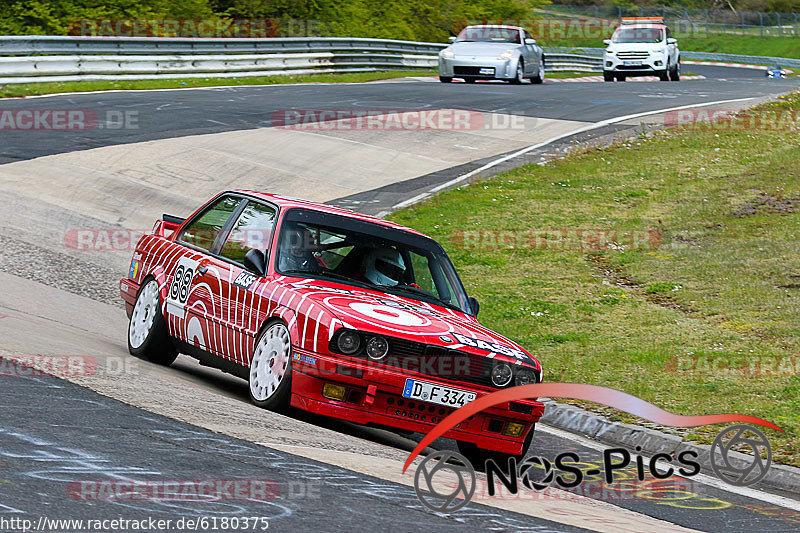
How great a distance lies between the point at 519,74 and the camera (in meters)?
31.0

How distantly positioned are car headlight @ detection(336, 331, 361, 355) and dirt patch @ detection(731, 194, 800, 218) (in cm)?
1155

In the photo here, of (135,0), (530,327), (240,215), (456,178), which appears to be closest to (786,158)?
(456,178)

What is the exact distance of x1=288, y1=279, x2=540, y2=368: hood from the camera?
6.72 metres

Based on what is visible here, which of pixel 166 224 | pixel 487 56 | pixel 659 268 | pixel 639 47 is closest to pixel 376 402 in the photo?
pixel 166 224

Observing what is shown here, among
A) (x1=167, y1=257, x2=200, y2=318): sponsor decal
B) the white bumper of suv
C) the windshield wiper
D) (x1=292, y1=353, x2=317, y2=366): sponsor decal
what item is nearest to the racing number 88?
(x1=167, y1=257, x2=200, y2=318): sponsor decal

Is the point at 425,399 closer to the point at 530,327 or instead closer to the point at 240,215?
the point at 240,215

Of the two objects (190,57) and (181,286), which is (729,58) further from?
(181,286)

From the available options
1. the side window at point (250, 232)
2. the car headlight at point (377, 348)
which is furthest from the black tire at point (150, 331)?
Answer: the car headlight at point (377, 348)

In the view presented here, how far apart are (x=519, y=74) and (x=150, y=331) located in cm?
2398

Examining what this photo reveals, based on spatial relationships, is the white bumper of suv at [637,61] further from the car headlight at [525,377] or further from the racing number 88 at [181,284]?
the car headlight at [525,377]

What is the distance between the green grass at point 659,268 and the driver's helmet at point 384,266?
2.14m

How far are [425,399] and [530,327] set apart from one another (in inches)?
193

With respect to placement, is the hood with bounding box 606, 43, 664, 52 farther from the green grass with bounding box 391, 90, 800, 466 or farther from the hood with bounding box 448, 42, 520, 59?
the green grass with bounding box 391, 90, 800, 466

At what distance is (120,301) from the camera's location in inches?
460
